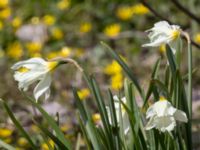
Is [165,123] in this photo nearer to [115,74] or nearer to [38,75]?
[38,75]

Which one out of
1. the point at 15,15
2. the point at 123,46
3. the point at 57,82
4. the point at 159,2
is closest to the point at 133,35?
the point at 123,46

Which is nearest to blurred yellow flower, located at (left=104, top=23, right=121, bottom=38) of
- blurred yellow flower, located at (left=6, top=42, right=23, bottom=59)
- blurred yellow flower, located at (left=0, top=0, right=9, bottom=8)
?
blurred yellow flower, located at (left=6, top=42, right=23, bottom=59)

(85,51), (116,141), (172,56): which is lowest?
(85,51)

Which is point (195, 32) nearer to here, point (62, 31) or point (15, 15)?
point (62, 31)

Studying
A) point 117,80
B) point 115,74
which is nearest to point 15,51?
point 115,74

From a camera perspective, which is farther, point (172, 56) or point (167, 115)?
point (172, 56)

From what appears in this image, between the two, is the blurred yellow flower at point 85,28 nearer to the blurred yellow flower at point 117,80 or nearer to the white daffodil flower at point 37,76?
the blurred yellow flower at point 117,80

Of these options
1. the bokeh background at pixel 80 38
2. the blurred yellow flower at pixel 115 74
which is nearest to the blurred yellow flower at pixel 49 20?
the bokeh background at pixel 80 38
